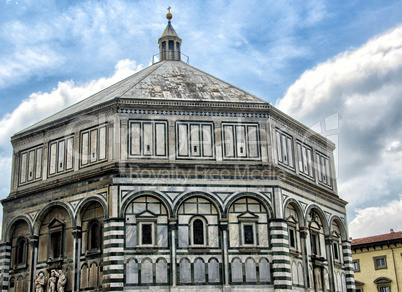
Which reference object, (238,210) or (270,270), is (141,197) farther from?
(270,270)

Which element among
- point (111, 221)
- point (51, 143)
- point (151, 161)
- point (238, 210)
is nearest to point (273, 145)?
point (238, 210)

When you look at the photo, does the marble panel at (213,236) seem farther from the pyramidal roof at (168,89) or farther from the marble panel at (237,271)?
the pyramidal roof at (168,89)

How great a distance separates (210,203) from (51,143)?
9.54 m

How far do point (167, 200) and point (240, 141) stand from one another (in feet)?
16.4

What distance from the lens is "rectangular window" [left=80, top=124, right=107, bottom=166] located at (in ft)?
96.3

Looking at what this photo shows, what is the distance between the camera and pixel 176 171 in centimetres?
2855

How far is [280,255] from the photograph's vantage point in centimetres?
2794

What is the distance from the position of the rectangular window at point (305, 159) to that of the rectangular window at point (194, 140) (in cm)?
602

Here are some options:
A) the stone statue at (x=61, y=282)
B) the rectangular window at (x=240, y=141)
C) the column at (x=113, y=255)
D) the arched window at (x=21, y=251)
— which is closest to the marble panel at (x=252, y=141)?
the rectangular window at (x=240, y=141)

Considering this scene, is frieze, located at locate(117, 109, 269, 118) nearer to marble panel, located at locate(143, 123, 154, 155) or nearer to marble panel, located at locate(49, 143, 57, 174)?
marble panel, located at locate(143, 123, 154, 155)

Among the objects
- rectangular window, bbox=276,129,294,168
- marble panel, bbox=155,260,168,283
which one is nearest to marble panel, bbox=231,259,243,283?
marble panel, bbox=155,260,168,283

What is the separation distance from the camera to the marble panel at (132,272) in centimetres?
2660

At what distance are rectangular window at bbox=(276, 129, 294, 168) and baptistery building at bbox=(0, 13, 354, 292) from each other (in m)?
0.11

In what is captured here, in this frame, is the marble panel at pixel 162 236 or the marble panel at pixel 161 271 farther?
the marble panel at pixel 162 236
